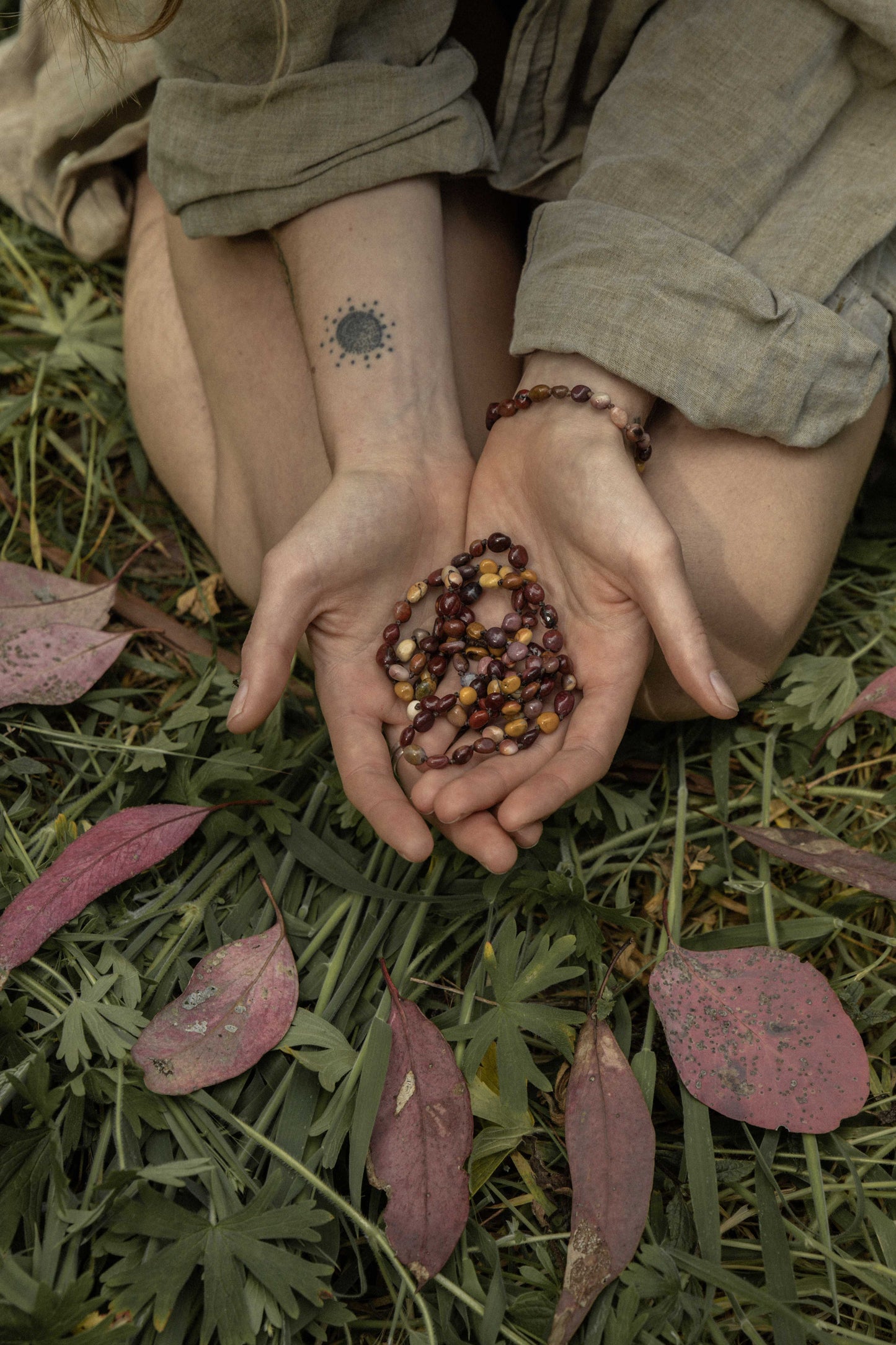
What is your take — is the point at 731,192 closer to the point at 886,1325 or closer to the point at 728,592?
the point at 728,592

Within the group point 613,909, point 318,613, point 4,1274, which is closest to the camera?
point 4,1274

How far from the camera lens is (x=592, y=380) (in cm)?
153

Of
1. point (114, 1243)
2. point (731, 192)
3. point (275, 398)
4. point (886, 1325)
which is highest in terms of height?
point (731, 192)

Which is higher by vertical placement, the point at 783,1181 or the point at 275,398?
the point at 275,398

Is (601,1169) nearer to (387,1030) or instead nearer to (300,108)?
(387,1030)

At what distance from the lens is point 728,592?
5.01ft

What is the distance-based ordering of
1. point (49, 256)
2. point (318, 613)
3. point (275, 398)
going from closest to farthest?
point (318, 613)
point (275, 398)
point (49, 256)

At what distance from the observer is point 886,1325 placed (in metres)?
1.14

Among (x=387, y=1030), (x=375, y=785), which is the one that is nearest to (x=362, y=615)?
(x=375, y=785)

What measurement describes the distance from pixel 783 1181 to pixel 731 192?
133 centimetres

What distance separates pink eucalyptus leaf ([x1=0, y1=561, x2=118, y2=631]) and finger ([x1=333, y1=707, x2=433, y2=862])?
560 millimetres

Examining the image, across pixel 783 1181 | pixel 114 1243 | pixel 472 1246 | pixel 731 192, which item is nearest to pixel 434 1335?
pixel 472 1246

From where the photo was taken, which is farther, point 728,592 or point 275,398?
point 275,398

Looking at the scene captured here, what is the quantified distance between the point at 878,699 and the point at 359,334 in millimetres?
976
